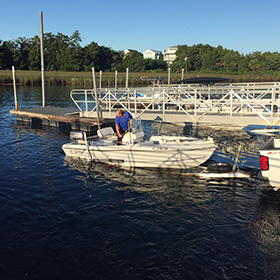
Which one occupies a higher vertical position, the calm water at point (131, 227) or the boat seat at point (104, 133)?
the boat seat at point (104, 133)

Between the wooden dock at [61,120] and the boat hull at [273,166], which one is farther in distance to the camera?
the wooden dock at [61,120]

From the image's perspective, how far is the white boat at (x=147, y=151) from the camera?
10.6 metres

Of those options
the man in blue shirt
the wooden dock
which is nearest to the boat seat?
the man in blue shirt

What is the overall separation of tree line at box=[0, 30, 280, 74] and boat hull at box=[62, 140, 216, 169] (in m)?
75.4

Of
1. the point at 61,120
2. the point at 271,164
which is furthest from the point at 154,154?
the point at 61,120

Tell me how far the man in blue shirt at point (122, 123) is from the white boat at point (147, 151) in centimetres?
33

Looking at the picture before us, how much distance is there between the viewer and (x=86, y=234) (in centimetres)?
679

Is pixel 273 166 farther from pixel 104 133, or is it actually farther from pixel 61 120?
pixel 61 120

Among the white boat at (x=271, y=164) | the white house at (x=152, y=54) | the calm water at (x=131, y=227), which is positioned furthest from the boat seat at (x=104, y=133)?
the white house at (x=152, y=54)

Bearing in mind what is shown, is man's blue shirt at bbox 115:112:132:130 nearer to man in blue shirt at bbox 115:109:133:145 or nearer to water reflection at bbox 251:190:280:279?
man in blue shirt at bbox 115:109:133:145

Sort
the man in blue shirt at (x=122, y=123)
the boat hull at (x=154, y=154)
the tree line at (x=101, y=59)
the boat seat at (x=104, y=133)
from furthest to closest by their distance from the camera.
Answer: the tree line at (x=101, y=59) → the boat seat at (x=104, y=133) → the man in blue shirt at (x=122, y=123) → the boat hull at (x=154, y=154)

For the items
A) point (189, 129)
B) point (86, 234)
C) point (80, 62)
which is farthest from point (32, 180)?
point (80, 62)

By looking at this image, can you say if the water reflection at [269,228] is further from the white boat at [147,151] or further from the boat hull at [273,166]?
the white boat at [147,151]

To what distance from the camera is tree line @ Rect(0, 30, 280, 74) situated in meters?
83.8
